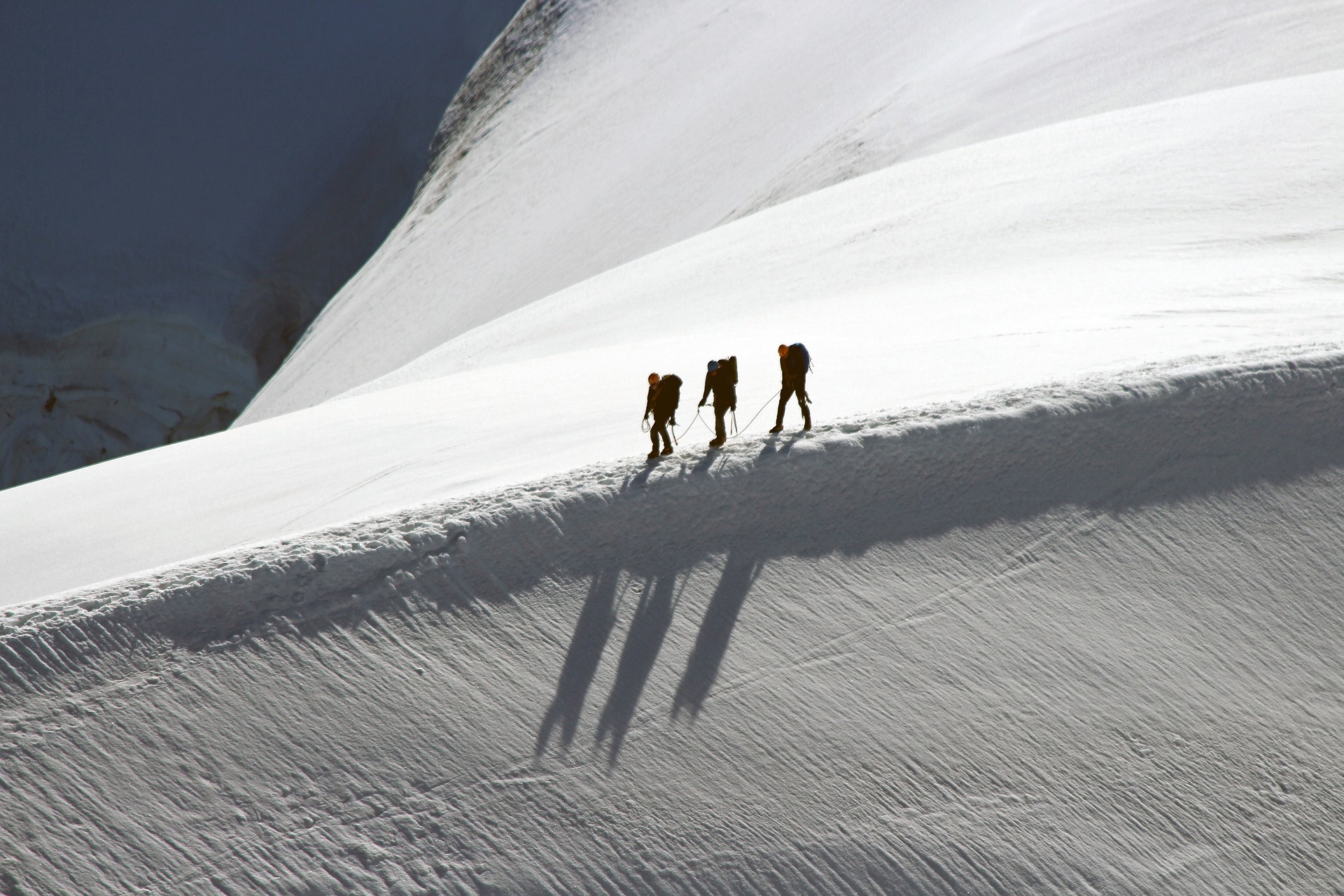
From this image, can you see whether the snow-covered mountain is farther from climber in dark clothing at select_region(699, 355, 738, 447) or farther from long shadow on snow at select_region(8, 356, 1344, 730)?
climber in dark clothing at select_region(699, 355, 738, 447)

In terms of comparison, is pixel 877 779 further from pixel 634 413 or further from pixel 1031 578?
pixel 634 413

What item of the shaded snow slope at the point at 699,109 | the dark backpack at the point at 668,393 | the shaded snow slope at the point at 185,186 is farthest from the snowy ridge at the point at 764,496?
the shaded snow slope at the point at 185,186

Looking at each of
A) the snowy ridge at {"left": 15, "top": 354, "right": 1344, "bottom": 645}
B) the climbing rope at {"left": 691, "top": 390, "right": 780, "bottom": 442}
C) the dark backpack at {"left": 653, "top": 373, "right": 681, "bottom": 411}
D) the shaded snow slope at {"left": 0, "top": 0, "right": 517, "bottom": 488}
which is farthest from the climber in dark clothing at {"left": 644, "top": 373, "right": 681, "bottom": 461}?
the shaded snow slope at {"left": 0, "top": 0, "right": 517, "bottom": 488}

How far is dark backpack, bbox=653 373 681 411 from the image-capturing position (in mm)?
4004

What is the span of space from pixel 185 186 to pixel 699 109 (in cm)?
1644

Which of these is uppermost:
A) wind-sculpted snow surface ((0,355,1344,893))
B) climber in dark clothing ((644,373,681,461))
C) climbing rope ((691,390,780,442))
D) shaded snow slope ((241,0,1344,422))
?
shaded snow slope ((241,0,1344,422))

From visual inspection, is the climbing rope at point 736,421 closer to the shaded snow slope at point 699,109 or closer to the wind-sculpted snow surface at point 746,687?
the wind-sculpted snow surface at point 746,687

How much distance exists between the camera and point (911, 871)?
10.5 feet

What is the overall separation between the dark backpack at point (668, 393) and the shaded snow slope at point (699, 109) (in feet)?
37.9

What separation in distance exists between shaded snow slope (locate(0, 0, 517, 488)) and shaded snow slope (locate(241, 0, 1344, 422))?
9.85 feet

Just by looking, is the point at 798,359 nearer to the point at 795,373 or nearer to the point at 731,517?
the point at 795,373

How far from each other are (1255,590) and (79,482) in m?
5.97

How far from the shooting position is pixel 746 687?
3574 millimetres

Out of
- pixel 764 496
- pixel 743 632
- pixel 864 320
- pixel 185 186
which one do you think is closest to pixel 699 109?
pixel 185 186
